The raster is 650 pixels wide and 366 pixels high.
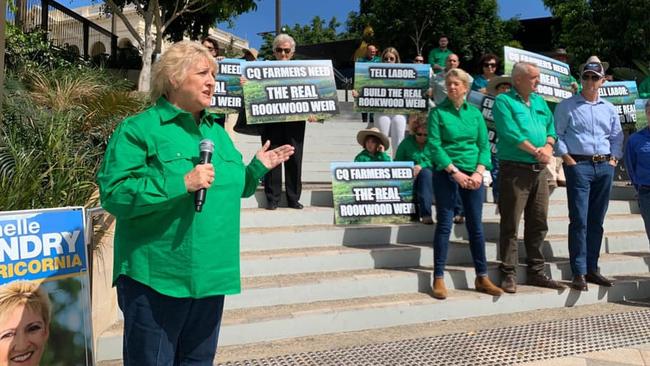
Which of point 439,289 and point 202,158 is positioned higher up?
point 202,158

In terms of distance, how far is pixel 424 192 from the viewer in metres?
6.40

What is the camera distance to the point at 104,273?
13.8ft

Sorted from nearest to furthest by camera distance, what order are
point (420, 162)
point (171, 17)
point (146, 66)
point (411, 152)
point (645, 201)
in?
point (645, 201), point (420, 162), point (411, 152), point (146, 66), point (171, 17)

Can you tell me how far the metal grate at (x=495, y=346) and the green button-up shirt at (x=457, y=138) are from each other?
4.73 ft

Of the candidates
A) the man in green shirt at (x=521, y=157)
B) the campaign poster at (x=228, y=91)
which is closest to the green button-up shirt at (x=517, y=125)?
the man in green shirt at (x=521, y=157)

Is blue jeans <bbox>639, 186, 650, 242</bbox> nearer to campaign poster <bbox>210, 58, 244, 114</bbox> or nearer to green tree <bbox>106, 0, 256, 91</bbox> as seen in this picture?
campaign poster <bbox>210, 58, 244, 114</bbox>

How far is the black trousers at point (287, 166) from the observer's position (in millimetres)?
6195

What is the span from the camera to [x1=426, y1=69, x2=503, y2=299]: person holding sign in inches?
201

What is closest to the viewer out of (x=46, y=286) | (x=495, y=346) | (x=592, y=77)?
(x=46, y=286)

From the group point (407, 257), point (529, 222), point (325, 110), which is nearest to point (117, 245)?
point (407, 257)

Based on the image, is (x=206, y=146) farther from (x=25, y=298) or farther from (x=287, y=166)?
(x=287, y=166)

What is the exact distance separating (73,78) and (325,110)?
3.15 metres

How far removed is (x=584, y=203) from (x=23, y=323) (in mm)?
4726

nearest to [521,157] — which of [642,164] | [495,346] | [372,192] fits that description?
[642,164]
